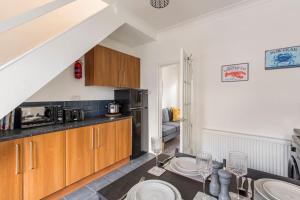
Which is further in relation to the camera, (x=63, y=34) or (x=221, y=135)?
(x=221, y=135)

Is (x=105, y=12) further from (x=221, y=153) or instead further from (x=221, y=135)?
(x=221, y=153)

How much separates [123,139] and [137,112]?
64 cm

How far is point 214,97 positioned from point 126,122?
5.42 feet

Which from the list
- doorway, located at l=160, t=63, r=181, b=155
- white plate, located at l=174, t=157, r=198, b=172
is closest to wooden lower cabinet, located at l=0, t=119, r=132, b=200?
white plate, located at l=174, t=157, r=198, b=172

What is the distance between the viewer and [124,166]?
Result: 272 cm

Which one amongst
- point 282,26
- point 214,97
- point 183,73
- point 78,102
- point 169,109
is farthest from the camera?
point 169,109

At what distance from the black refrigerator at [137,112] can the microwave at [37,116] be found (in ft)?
3.94

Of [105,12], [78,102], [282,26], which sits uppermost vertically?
[105,12]

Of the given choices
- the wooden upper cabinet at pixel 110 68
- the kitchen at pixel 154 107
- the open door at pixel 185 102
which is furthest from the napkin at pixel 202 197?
the wooden upper cabinet at pixel 110 68

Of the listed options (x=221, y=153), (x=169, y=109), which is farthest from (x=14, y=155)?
(x=169, y=109)

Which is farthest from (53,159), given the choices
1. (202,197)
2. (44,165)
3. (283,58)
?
(283,58)

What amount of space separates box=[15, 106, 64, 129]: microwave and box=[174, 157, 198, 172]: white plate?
180 centimetres

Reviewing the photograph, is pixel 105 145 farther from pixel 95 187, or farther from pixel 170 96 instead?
pixel 170 96

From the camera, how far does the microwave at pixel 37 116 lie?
5.75ft
